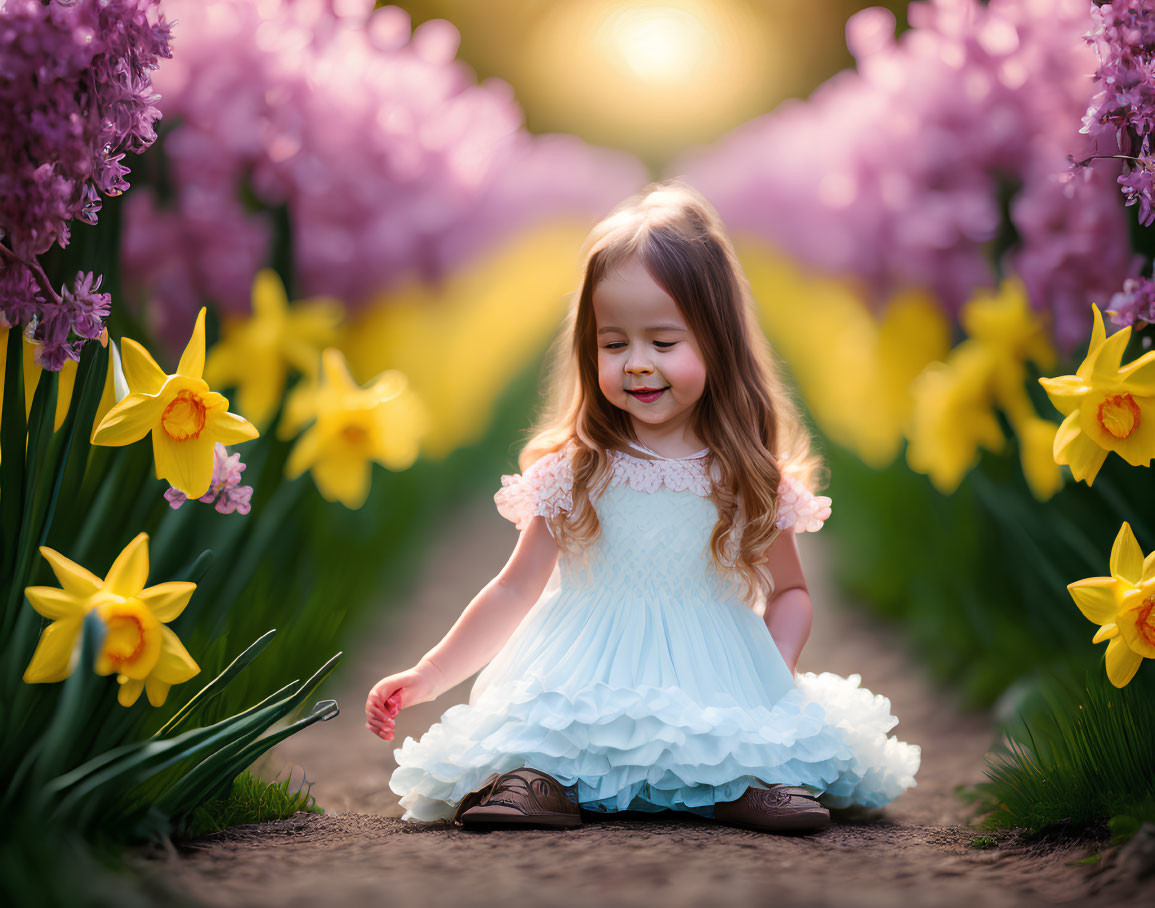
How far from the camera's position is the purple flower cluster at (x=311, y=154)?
275 centimetres

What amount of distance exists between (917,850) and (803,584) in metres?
0.58

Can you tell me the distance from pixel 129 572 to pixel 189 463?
0.62ft

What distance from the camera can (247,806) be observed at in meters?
1.76

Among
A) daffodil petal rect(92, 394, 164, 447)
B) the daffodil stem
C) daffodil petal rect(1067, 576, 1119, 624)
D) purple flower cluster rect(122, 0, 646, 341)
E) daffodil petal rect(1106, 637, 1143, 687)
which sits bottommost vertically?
daffodil petal rect(1106, 637, 1143, 687)

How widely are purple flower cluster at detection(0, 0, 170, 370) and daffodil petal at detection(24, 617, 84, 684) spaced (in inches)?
14.0

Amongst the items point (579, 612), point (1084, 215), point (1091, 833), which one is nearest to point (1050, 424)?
point (1084, 215)

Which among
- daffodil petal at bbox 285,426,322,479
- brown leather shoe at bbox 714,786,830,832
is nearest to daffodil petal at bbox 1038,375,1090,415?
brown leather shoe at bbox 714,786,830,832

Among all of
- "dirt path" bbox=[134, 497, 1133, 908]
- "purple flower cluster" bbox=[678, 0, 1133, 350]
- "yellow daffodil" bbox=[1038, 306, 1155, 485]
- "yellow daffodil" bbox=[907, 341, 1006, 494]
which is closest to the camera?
"dirt path" bbox=[134, 497, 1133, 908]

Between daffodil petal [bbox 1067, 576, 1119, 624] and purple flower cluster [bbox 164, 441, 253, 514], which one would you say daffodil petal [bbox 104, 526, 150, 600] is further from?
daffodil petal [bbox 1067, 576, 1119, 624]

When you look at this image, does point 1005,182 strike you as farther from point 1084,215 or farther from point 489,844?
point 489,844

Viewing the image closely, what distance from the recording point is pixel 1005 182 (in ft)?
10.3

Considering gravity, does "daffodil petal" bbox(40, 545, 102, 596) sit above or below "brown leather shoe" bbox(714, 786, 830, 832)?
above

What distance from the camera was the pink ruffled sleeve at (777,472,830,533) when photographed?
2012 mm

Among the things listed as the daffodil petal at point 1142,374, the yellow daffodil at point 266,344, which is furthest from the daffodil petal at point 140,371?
the daffodil petal at point 1142,374
